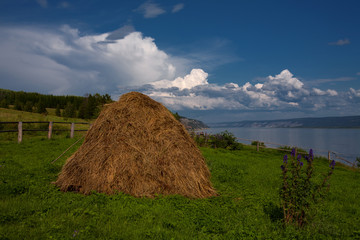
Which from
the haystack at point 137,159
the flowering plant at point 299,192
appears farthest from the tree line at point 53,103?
the flowering plant at point 299,192

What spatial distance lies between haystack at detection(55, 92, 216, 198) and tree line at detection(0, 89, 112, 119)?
246ft

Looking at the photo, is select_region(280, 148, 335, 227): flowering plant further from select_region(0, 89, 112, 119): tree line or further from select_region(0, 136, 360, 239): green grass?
select_region(0, 89, 112, 119): tree line

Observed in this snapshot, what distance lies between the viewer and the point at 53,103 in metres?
112

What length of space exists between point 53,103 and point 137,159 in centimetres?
11950

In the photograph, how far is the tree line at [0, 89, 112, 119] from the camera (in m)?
81.4

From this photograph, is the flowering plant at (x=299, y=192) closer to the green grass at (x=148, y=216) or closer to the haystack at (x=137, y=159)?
the green grass at (x=148, y=216)

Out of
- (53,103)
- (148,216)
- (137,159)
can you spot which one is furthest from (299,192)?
(53,103)

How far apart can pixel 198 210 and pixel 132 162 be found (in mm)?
2404

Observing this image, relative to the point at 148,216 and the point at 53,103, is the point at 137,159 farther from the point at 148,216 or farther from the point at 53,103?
the point at 53,103

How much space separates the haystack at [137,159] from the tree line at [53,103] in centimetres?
7495

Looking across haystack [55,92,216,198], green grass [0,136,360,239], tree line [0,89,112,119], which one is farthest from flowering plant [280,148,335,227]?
tree line [0,89,112,119]

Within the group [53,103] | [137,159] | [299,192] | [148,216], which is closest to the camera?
[299,192]

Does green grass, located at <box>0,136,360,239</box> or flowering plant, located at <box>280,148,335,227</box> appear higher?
flowering plant, located at <box>280,148,335,227</box>

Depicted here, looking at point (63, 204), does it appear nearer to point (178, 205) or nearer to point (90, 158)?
point (90, 158)
